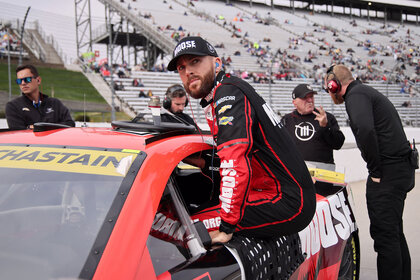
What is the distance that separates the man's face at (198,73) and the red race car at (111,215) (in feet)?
0.77

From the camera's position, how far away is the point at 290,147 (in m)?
2.15

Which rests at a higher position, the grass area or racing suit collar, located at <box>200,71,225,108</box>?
the grass area

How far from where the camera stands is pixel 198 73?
217 centimetres

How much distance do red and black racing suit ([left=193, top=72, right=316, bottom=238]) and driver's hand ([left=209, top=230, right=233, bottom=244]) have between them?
0.02 metres

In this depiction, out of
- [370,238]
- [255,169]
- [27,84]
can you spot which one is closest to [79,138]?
[255,169]

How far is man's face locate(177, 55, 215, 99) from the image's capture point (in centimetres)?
217

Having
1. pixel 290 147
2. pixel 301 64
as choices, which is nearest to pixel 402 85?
pixel 301 64

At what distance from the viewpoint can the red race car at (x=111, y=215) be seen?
1.38m

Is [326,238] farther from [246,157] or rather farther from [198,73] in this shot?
[198,73]

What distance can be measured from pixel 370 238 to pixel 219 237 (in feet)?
12.2

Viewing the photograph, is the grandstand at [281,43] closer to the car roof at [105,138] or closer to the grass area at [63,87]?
the grass area at [63,87]

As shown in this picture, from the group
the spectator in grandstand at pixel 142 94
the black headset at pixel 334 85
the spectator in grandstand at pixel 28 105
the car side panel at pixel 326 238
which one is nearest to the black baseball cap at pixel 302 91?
the black headset at pixel 334 85

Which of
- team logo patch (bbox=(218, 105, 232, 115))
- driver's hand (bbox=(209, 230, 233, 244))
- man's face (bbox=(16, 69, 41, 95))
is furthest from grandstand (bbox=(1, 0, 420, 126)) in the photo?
driver's hand (bbox=(209, 230, 233, 244))

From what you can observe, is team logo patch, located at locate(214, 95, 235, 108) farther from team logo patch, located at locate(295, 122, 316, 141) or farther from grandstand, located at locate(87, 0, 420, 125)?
grandstand, located at locate(87, 0, 420, 125)
